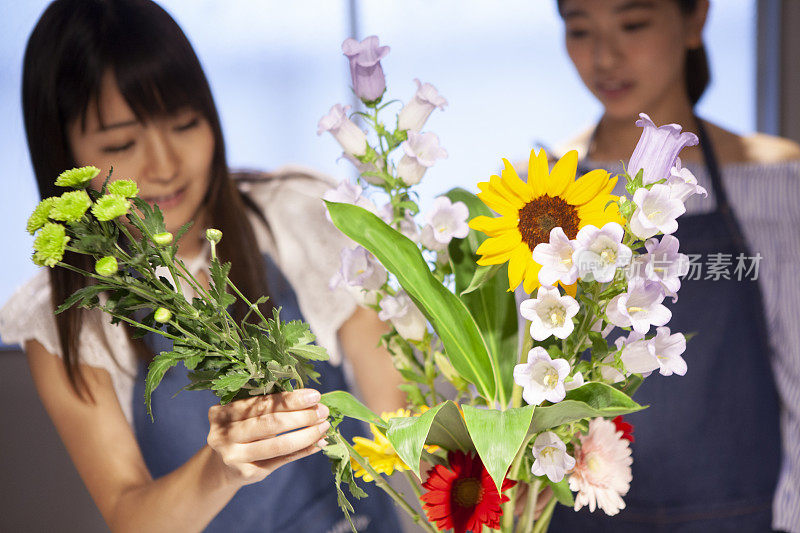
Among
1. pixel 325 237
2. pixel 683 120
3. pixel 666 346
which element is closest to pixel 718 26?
pixel 683 120

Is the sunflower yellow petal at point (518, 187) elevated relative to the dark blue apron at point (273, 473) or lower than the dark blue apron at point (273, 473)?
elevated

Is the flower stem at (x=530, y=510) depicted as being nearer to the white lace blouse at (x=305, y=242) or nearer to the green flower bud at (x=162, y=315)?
the green flower bud at (x=162, y=315)

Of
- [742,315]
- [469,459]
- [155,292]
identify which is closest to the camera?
[155,292]

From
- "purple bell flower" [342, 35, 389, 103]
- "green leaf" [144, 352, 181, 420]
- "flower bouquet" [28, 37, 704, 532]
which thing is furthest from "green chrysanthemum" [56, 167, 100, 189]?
"purple bell flower" [342, 35, 389, 103]

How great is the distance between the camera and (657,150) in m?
0.43

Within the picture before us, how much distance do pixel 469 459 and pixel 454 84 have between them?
77 cm

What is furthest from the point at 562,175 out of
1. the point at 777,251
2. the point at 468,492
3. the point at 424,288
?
the point at 777,251

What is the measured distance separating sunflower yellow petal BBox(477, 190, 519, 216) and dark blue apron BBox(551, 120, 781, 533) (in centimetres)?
72

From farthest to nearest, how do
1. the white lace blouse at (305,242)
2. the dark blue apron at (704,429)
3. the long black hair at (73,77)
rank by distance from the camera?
the dark blue apron at (704,429)
the white lace blouse at (305,242)
the long black hair at (73,77)

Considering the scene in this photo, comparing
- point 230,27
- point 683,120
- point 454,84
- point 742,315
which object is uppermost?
point 230,27

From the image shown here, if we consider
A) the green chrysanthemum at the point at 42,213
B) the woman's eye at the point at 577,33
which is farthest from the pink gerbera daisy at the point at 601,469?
the woman's eye at the point at 577,33

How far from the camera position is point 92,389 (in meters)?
0.80

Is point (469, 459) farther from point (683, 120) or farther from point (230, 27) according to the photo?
point (683, 120)

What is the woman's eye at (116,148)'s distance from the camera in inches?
31.6
